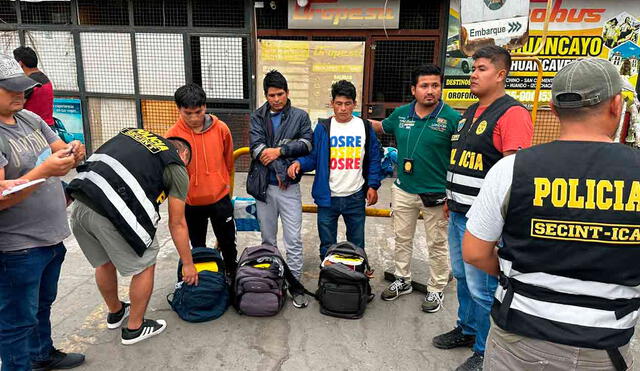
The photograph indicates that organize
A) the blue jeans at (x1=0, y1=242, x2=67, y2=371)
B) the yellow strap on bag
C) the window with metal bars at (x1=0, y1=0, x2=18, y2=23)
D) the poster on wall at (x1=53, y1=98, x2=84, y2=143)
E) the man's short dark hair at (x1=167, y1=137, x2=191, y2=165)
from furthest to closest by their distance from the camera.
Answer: the poster on wall at (x1=53, y1=98, x2=84, y2=143), the window with metal bars at (x1=0, y1=0, x2=18, y2=23), the yellow strap on bag, the man's short dark hair at (x1=167, y1=137, x2=191, y2=165), the blue jeans at (x1=0, y1=242, x2=67, y2=371)

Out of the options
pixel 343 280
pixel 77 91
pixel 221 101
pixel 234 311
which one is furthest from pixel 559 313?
pixel 77 91

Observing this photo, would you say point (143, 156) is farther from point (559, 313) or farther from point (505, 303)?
point (559, 313)

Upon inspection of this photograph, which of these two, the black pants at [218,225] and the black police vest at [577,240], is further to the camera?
the black pants at [218,225]

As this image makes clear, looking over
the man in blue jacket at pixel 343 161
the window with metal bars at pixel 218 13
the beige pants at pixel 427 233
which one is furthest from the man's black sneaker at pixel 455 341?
the window with metal bars at pixel 218 13

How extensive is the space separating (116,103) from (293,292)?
19.6 ft

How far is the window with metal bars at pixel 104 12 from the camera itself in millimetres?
7191

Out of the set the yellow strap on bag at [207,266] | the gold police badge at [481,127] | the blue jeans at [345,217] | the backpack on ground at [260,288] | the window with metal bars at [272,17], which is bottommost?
the backpack on ground at [260,288]

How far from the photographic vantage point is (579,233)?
134 cm

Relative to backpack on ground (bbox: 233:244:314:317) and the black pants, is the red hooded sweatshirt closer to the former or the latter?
the black pants

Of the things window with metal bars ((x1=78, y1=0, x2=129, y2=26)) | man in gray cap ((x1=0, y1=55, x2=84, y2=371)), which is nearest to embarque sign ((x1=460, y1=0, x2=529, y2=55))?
man in gray cap ((x1=0, y1=55, x2=84, y2=371))

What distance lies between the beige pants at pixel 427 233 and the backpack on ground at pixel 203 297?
4.90 feet

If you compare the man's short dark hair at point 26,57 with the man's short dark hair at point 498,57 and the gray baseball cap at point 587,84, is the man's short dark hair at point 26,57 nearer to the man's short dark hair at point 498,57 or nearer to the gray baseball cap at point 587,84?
the man's short dark hair at point 498,57

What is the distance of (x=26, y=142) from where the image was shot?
2.19 m

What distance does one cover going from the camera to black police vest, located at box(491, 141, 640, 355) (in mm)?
1318
